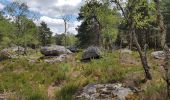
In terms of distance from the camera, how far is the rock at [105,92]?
12.7m

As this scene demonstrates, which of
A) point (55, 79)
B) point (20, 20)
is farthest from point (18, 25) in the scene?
point (55, 79)

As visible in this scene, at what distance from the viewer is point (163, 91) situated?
11969mm

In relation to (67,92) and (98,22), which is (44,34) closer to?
(98,22)

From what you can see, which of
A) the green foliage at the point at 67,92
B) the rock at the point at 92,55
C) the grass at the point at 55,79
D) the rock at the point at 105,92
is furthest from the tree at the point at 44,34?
the rock at the point at 105,92

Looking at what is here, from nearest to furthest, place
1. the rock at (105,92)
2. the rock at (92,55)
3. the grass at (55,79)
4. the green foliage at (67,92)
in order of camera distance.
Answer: the rock at (105,92), the green foliage at (67,92), the grass at (55,79), the rock at (92,55)

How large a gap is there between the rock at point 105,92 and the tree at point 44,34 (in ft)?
275

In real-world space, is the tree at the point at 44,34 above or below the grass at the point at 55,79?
above

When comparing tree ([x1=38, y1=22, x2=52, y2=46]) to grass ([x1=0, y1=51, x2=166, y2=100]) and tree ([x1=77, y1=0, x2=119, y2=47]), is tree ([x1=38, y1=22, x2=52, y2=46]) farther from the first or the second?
grass ([x1=0, y1=51, x2=166, y2=100])

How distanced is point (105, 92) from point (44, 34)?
86.0 meters

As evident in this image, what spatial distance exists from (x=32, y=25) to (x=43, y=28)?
35.9 meters

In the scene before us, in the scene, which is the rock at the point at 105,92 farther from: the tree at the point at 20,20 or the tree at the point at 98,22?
the tree at the point at 20,20

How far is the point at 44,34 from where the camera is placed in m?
98.2

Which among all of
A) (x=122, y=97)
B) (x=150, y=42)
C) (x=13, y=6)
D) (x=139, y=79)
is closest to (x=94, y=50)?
(x=139, y=79)

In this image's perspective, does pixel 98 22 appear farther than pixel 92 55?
Yes
